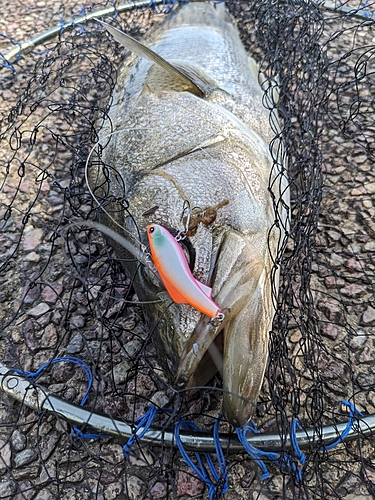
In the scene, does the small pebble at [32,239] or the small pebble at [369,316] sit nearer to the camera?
the small pebble at [369,316]

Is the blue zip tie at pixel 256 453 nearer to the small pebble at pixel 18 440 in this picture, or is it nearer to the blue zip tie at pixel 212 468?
the blue zip tie at pixel 212 468

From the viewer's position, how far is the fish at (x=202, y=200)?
1.58 m

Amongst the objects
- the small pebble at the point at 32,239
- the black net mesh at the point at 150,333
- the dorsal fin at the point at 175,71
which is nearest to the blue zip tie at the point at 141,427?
the black net mesh at the point at 150,333

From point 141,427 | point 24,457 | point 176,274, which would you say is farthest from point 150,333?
point 24,457

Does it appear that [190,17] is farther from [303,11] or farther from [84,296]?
[84,296]

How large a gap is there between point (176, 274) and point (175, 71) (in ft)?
4.21

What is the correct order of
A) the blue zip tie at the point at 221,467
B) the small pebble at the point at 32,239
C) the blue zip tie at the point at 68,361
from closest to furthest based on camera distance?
1. the blue zip tie at the point at 221,467
2. the blue zip tie at the point at 68,361
3. the small pebble at the point at 32,239

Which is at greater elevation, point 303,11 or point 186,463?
point 303,11

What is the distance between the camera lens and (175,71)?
7.72 ft

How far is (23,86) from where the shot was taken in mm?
3701

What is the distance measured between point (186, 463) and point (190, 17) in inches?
127

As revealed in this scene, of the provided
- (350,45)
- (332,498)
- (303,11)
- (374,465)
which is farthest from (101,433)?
(350,45)

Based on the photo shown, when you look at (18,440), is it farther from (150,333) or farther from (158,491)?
(150,333)

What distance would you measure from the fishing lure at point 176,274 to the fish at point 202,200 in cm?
3
